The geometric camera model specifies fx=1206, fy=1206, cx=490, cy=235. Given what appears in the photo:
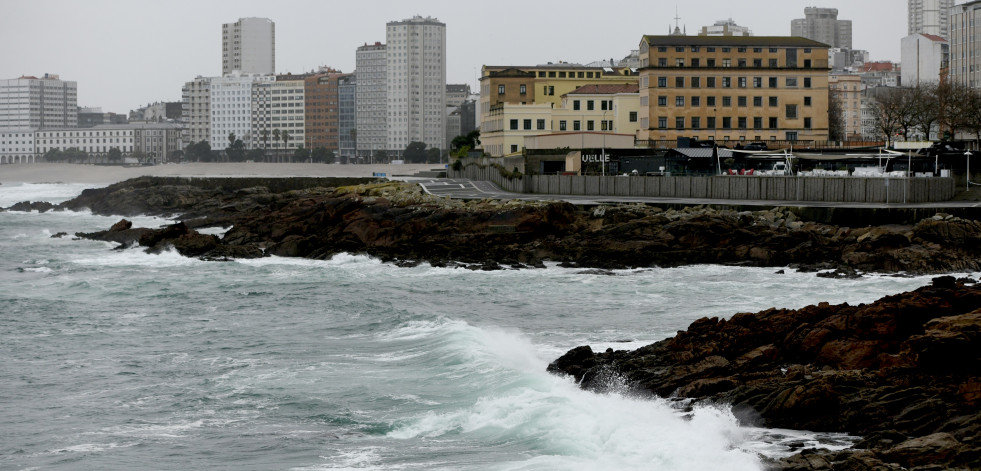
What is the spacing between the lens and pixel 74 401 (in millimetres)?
22812

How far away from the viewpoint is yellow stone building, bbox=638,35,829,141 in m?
85.8

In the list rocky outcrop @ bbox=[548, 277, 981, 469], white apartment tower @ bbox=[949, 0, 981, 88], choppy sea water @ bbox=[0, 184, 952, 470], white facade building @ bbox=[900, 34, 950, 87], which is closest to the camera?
rocky outcrop @ bbox=[548, 277, 981, 469]

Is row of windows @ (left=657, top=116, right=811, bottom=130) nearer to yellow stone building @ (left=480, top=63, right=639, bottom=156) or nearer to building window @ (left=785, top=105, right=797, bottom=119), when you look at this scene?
building window @ (left=785, top=105, right=797, bottom=119)

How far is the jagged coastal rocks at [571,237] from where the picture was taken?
42.1m

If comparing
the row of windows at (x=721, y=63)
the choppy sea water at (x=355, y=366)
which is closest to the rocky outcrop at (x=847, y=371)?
the choppy sea water at (x=355, y=366)

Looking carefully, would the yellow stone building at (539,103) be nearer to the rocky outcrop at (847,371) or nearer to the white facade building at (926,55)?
the rocky outcrop at (847,371)

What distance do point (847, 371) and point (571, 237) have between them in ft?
96.4

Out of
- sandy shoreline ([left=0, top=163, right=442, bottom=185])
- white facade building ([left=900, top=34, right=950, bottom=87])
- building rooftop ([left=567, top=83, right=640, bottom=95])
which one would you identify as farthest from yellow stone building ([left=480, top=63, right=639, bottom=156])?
white facade building ([left=900, top=34, right=950, bottom=87])

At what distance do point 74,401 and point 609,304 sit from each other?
16086 mm

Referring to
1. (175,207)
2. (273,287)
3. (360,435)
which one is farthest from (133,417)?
(175,207)

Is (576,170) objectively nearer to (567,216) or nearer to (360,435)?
(567,216)

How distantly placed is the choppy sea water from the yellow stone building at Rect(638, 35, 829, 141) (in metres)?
44.5

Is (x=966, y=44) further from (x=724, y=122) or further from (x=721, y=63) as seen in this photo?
(x=724, y=122)

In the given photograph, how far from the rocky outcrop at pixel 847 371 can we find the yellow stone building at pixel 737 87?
6407 cm
